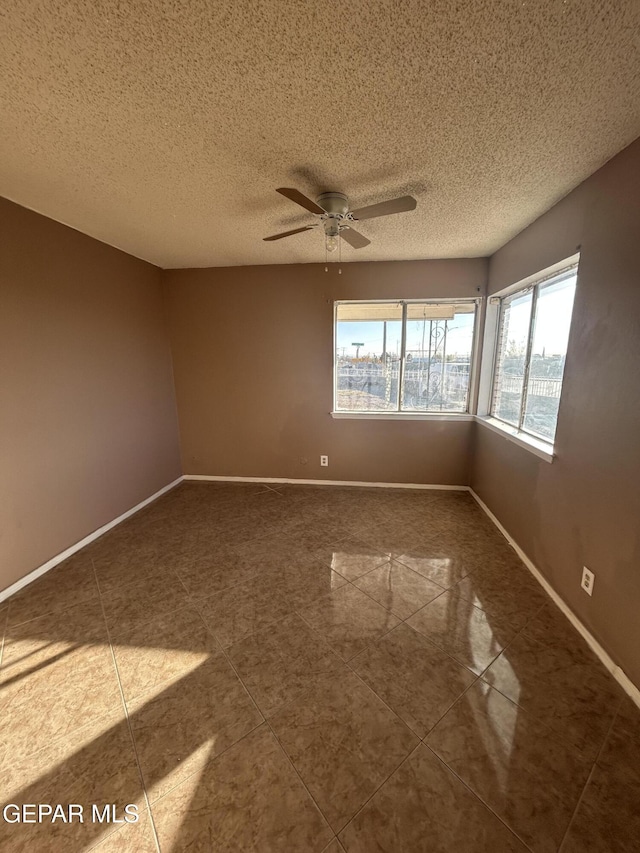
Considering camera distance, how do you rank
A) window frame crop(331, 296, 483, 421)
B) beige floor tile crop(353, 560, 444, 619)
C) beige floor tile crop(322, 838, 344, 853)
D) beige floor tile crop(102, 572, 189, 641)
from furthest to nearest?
window frame crop(331, 296, 483, 421) → beige floor tile crop(353, 560, 444, 619) → beige floor tile crop(102, 572, 189, 641) → beige floor tile crop(322, 838, 344, 853)

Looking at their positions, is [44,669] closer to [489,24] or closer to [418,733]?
[418,733]

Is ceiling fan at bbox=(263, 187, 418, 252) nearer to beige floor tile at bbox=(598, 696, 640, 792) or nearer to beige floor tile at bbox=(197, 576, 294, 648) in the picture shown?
beige floor tile at bbox=(197, 576, 294, 648)

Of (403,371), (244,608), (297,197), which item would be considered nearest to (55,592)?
(244,608)

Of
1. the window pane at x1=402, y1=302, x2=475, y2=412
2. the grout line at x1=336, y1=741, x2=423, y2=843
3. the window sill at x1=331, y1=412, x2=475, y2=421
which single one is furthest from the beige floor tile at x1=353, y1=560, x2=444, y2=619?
the window pane at x1=402, y1=302, x2=475, y2=412

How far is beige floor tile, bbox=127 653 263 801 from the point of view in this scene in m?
1.20

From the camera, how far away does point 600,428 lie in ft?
5.54

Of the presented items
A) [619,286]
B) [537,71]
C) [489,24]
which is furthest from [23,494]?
[619,286]

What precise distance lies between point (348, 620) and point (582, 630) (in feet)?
4.26

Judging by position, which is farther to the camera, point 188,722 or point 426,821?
point 188,722

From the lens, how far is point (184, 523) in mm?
3027

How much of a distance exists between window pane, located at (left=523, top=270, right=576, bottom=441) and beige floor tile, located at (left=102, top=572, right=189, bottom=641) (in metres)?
2.81

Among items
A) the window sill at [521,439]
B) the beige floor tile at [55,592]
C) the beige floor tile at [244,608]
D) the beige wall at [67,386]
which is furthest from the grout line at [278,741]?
the window sill at [521,439]

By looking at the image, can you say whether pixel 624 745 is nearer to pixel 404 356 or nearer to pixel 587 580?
pixel 587 580

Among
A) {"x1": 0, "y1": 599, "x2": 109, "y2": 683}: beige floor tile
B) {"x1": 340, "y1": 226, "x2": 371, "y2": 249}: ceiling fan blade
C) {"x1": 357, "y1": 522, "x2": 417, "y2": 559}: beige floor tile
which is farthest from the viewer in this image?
{"x1": 357, "y1": 522, "x2": 417, "y2": 559}: beige floor tile
